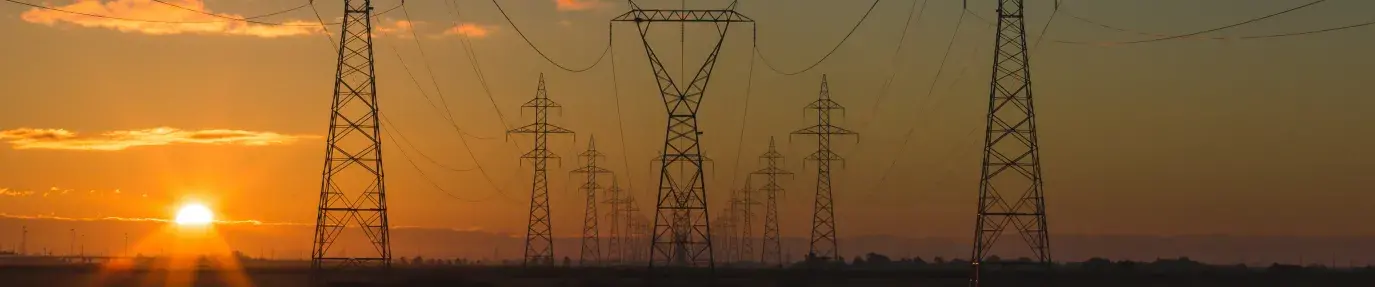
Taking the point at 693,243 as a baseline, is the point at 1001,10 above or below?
above

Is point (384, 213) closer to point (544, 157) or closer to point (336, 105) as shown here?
point (336, 105)

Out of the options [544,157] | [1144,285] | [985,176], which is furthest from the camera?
[544,157]

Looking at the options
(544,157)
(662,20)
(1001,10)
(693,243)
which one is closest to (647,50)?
(662,20)

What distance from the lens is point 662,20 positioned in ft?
263

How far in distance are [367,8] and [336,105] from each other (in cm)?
598

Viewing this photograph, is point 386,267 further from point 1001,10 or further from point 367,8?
point 1001,10

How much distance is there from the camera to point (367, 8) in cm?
8681

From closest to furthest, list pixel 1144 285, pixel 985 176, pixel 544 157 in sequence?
pixel 985 176 → pixel 1144 285 → pixel 544 157

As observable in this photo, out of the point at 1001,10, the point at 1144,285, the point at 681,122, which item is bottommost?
the point at 1144,285

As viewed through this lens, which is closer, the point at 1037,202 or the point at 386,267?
the point at 1037,202

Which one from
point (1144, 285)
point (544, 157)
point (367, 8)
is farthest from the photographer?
point (544, 157)

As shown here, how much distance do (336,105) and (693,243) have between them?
19501 millimetres

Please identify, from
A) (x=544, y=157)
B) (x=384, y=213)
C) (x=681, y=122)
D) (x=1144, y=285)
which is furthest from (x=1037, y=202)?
(x=544, y=157)

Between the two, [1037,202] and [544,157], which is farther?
[544,157]
